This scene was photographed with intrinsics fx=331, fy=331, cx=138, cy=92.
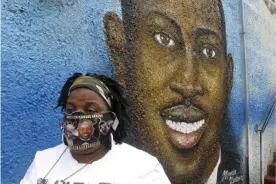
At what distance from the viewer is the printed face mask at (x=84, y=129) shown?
1.52 meters

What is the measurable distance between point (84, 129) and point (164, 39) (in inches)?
69.7

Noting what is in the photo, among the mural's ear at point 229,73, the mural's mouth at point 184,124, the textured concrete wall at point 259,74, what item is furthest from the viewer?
the textured concrete wall at point 259,74

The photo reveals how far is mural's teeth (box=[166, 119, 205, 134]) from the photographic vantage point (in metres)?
3.12

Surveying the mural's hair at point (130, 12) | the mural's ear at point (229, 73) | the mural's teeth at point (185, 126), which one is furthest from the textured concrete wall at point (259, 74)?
the mural's hair at point (130, 12)

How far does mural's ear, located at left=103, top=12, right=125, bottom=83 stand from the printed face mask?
3.62 feet

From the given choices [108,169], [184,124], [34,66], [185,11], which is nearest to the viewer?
[108,169]

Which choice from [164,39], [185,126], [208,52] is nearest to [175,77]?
[164,39]

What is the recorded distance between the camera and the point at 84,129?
A: 1520 mm

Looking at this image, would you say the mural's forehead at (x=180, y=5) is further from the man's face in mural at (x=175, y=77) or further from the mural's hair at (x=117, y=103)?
the mural's hair at (x=117, y=103)

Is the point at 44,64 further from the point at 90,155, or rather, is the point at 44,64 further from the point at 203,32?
the point at 203,32

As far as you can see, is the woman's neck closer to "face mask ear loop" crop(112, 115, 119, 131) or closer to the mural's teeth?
"face mask ear loop" crop(112, 115, 119, 131)

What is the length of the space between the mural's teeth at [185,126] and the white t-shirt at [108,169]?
1.59 m

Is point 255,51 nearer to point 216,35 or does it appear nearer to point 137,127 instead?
point 216,35

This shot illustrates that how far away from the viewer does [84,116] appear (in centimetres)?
152
